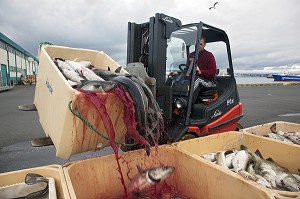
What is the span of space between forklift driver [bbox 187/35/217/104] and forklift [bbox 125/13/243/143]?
20 cm

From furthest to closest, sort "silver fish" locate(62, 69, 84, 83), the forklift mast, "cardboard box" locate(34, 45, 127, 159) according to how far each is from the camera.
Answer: the forklift mast, "silver fish" locate(62, 69, 84, 83), "cardboard box" locate(34, 45, 127, 159)

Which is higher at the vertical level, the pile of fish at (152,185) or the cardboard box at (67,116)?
the cardboard box at (67,116)

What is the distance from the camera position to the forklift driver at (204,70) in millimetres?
4723

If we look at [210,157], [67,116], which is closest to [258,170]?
[210,157]

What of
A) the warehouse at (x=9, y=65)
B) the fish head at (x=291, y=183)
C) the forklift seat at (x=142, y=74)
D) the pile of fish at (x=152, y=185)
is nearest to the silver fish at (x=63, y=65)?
the forklift seat at (x=142, y=74)

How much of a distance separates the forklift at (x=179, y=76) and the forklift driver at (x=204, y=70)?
20 cm

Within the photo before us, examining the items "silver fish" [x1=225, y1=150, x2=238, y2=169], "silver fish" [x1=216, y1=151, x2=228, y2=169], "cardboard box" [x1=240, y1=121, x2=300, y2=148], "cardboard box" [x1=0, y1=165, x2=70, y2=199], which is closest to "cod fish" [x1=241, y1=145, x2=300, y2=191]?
"silver fish" [x1=225, y1=150, x2=238, y2=169]

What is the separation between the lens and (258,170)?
292 centimetres

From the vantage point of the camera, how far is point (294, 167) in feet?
10.4

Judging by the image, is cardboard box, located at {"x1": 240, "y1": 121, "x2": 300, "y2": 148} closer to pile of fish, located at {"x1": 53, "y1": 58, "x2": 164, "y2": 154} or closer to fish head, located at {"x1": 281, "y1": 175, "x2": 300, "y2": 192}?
fish head, located at {"x1": 281, "y1": 175, "x2": 300, "y2": 192}

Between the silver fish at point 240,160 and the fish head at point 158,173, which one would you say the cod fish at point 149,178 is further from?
the silver fish at point 240,160

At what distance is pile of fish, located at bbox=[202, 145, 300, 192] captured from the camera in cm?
257

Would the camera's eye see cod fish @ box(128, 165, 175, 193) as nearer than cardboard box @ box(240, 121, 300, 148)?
Yes

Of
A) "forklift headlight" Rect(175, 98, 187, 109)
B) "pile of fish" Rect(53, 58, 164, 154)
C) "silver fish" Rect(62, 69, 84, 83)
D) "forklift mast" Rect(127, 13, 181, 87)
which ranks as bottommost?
"forklift headlight" Rect(175, 98, 187, 109)
